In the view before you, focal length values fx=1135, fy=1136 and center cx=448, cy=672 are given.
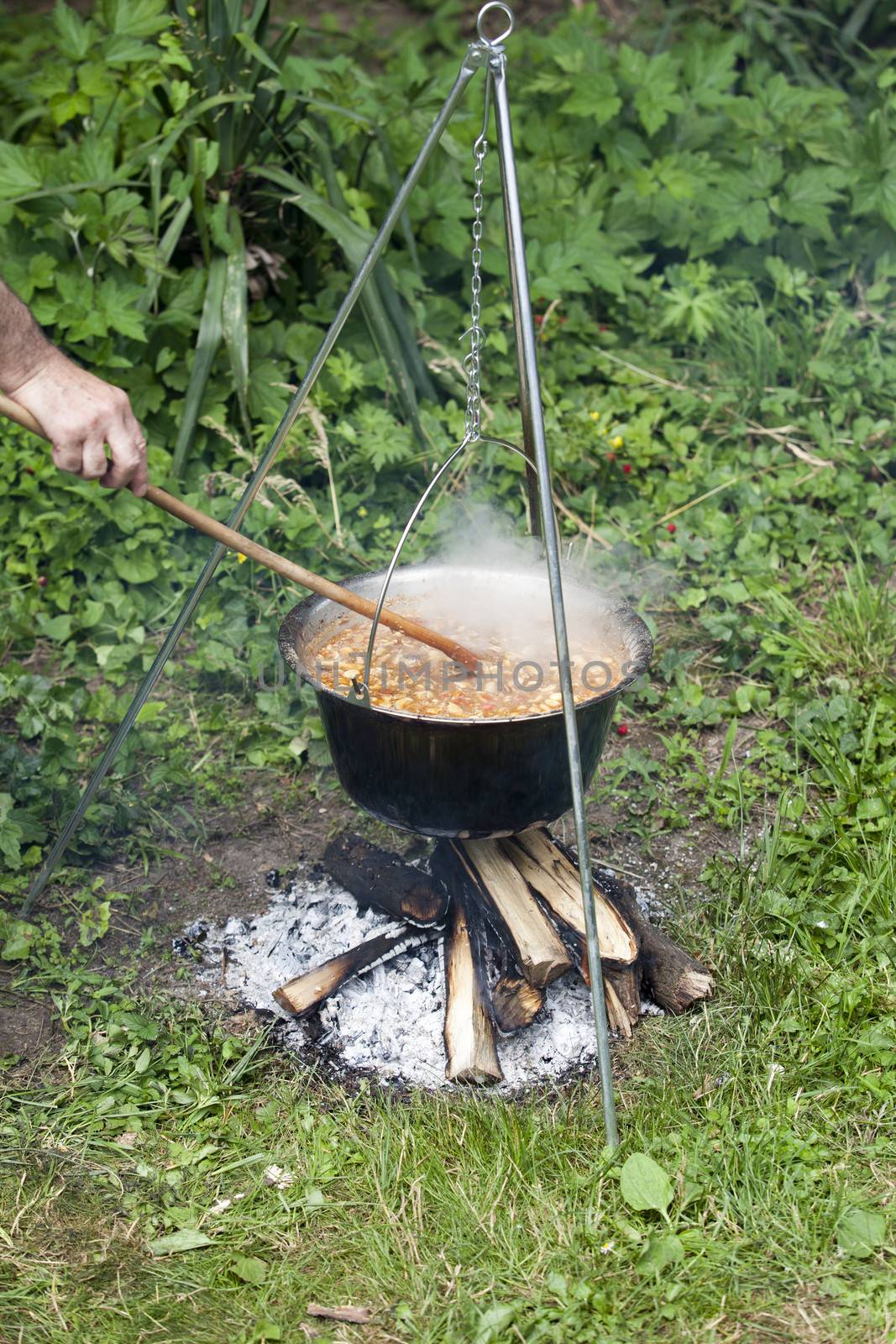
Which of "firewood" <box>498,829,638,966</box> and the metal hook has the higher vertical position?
the metal hook

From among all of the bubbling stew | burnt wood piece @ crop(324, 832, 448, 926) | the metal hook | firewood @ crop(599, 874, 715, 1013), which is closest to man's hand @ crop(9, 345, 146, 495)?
the bubbling stew

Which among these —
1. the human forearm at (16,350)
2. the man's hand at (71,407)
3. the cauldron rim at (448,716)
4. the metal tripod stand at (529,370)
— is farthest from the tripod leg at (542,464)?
the human forearm at (16,350)

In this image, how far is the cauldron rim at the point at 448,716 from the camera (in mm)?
2299

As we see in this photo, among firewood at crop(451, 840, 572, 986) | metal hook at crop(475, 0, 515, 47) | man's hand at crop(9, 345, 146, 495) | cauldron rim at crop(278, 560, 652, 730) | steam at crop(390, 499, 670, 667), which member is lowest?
firewood at crop(451, 840, 572, 986)

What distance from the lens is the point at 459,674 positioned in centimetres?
276

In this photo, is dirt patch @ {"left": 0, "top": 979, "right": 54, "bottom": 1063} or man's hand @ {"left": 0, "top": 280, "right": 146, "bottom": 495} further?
dirt patch @ {"left": 0, "top": 979, "right": 54, "bottom": 1063}

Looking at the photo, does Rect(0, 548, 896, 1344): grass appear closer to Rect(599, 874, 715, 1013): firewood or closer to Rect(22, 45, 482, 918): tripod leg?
Rect(599, 874, 715, 1013): firewood

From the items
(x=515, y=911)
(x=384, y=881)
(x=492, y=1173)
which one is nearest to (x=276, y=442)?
(x=384, y=881)

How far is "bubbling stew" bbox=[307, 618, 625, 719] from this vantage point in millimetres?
2629

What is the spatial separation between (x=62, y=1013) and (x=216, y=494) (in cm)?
223

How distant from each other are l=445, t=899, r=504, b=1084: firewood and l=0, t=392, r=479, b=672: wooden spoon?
72 centimetres

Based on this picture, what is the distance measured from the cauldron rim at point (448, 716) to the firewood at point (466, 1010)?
65 cm

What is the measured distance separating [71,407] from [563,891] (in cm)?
161

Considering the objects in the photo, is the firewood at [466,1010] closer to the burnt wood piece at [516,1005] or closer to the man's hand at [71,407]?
the burnt wood piece at [516,1005]
